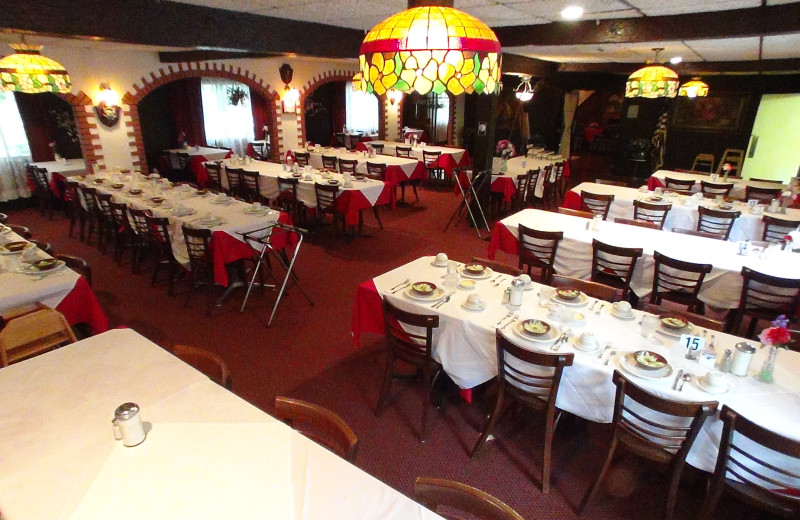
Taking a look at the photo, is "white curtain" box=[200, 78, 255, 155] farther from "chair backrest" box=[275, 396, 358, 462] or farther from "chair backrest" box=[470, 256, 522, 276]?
"chair backrest" box=[275, 396, 358, 462]

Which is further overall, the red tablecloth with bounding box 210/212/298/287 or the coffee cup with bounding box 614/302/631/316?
the red tablecloth with bounding box 210/212/298/287

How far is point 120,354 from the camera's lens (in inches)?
91.1

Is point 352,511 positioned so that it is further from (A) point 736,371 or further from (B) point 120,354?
(A) point 736,371

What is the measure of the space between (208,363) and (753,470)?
99.3 inches

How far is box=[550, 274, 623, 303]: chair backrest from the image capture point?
3178mm

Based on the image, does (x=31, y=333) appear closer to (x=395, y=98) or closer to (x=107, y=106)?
(x=107, y=106)

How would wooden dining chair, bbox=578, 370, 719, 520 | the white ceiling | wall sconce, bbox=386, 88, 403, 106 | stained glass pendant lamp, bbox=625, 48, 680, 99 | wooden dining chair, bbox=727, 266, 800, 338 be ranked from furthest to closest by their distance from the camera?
wall sconce, bbox=386, 88, 403, 106 → stained glass pendant lamp, bbox=625, 48, 680, 99 → the white ceiling → wooden dining chair, bbox=727, 266, 800, 338 → wooden dining chair, bbox=578, 370, 719, 520

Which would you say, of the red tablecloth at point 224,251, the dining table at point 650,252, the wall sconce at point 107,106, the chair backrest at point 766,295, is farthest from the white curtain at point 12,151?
the chair backrest at point 766,295

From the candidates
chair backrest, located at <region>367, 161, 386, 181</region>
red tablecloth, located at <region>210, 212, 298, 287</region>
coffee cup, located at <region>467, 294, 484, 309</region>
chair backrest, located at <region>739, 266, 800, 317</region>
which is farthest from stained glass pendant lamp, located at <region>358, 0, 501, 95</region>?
chair backrest, located at <region>367, 161, 386, 181</region>

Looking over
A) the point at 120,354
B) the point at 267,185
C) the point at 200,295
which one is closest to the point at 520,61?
the point at 267,185

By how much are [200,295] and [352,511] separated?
3921mm

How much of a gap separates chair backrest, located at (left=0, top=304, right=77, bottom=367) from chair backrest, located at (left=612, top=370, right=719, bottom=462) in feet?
10.2

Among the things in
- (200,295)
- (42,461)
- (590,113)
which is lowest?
(200,295)

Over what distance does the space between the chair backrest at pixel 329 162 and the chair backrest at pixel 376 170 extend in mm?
893
